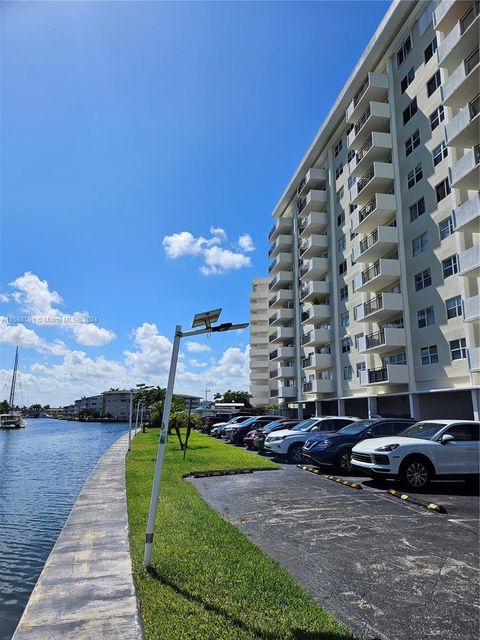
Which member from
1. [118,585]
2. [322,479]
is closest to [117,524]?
[118,585]

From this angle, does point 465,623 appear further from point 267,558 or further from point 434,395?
point 434,395

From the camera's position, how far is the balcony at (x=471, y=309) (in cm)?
1995

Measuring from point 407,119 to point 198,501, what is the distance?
2741 centimetres

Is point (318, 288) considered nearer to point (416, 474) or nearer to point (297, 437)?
point (297, 437)

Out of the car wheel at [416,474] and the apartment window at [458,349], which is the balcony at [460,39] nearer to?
the apartment window at [458,349]

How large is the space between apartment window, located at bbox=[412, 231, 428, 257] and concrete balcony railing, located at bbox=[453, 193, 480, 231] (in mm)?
3954

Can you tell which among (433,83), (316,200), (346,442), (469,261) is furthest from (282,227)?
(346,442)

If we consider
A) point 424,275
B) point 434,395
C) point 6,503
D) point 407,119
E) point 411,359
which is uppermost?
point 407,119

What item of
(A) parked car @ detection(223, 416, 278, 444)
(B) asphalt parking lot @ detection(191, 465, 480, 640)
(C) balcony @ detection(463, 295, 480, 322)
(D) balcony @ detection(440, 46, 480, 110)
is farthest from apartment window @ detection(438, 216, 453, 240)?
(B) asphalt parking lot @ detection(191, 465, 480, 640)

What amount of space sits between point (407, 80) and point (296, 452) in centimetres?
2437

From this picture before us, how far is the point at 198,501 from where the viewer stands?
959 centimetres

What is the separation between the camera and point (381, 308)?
28359 mm

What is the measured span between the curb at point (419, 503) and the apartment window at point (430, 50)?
25.4 m

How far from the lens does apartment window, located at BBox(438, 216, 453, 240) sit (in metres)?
23.9
